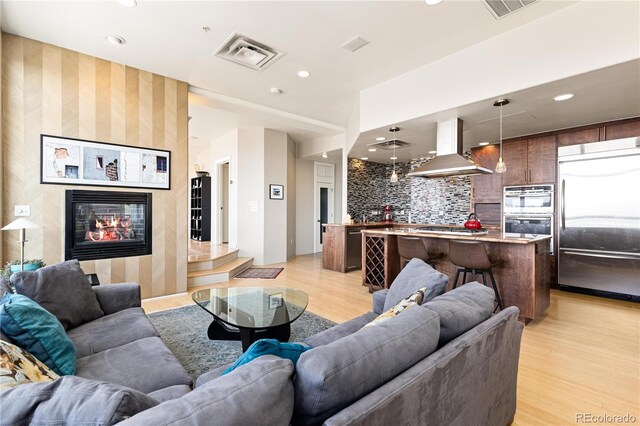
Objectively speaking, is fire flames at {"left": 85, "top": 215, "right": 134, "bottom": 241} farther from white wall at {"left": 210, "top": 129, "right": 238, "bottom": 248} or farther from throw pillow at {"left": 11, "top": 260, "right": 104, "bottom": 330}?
white wall at {"left": 210, "top": 129, "right": 238, "bottom": 248}

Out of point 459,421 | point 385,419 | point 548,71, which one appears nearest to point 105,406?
point 385,419

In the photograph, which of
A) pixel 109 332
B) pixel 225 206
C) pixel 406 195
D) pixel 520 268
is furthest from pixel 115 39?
pixel 406 195

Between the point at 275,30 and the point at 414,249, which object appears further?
the point at 414,249

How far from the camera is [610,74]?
2670 millimetres

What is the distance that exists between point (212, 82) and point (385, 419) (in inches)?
178

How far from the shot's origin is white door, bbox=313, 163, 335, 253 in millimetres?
8172

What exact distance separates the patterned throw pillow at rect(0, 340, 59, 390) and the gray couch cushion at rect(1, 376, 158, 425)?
18 centimetres

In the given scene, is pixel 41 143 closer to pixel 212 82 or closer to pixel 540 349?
pixel 212 82

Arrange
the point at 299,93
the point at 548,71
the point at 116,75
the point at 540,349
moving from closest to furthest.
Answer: the point at 540,349 → the point at 548,71 → the point at 116,75 → the point at 299,93

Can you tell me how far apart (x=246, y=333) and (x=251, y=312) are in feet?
1.03

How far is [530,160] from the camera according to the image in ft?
16.1

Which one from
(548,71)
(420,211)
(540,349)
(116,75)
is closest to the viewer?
(540,349)

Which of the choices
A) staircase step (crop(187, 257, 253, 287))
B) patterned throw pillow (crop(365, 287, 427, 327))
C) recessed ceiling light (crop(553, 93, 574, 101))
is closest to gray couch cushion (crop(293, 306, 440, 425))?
patterned throw pillow (crop(365, 287, 427, 327))

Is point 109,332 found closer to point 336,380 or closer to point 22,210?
point 336,380
